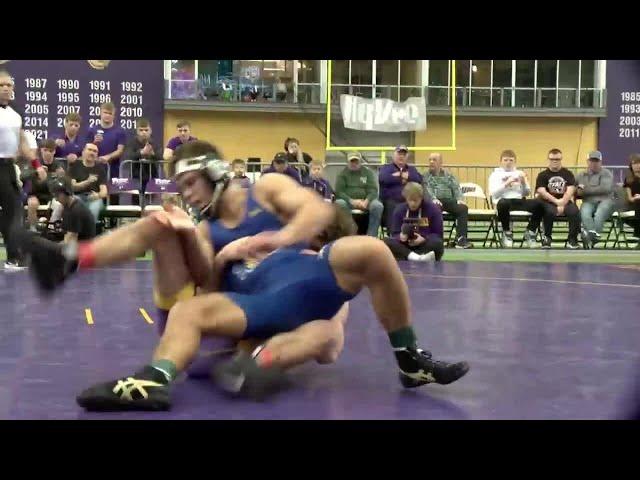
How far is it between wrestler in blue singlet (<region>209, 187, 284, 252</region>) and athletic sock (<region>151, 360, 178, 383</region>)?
0.55m

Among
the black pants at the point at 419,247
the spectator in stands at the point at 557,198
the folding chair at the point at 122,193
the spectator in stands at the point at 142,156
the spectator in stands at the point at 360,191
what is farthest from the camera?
the spectator in stands at the point at 142,156

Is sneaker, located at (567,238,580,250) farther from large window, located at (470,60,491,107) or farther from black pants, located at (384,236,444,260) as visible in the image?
large window, located at (470,60,491,107)

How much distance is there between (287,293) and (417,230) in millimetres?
5812

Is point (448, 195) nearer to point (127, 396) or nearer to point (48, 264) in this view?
point (48, 264)

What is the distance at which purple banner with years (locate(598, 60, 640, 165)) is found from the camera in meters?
19.3

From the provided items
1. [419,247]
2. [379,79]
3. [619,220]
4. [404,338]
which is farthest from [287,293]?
[379,79]

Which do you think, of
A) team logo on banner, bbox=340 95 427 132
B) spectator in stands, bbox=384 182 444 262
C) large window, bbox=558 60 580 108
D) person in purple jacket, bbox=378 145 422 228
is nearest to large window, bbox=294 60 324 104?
team logo on banner, bbox=340 95 427 132

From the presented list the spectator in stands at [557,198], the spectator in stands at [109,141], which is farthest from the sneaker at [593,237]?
the spectator in stands at [109,141]

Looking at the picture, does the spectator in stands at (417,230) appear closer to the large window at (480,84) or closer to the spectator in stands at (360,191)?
the spectator in stands at (360,191)

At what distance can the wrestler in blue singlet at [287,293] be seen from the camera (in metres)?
3.04

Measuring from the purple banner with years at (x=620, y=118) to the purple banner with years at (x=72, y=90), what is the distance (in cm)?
956

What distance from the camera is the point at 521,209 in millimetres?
10602
